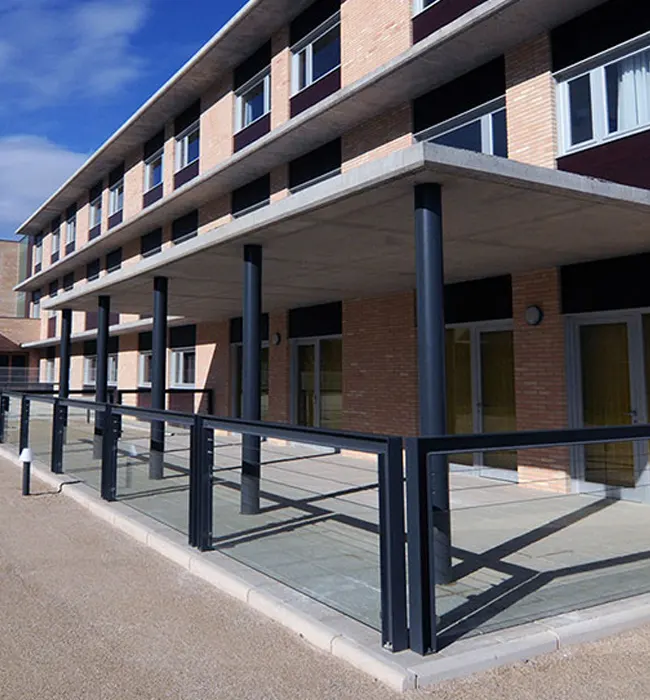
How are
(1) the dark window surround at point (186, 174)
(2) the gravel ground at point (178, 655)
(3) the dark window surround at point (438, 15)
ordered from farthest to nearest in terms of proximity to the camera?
(1) the dark window surround at point (186, 174) < (3) the dark window surround at point (438, 15) < (2) the gravel ground at point (178, 655)

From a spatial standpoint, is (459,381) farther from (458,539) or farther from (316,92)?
(316,92)

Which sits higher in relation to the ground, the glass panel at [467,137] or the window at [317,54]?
the window at [317,54]

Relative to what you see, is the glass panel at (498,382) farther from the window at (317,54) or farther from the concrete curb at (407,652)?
the window at (317,54)

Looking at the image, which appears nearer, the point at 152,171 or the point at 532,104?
the point at 532,104

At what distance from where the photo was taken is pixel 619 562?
5.36 meters

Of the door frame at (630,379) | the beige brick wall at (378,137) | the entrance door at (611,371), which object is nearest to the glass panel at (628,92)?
the door frame at (630,379)

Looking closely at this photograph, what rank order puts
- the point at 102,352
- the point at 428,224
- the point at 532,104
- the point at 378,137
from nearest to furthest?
the point at 428,224, the point at 532,104, the point at 102,352, the point at 378,137

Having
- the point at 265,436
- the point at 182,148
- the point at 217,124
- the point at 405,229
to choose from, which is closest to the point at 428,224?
the point at 405,229

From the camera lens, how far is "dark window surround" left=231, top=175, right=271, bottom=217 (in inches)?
654

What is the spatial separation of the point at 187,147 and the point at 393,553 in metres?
19.3

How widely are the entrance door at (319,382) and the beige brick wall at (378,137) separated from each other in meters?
3.91

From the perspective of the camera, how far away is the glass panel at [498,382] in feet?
33.5

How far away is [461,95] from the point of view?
37.1ft

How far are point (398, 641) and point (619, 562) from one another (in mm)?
2475
